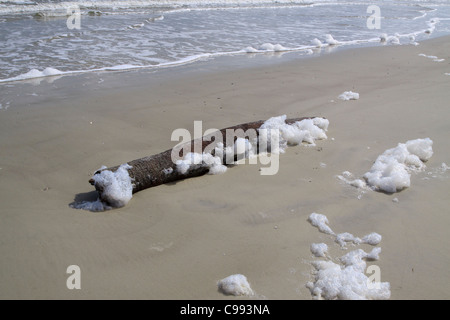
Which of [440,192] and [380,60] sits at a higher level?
[380,60]

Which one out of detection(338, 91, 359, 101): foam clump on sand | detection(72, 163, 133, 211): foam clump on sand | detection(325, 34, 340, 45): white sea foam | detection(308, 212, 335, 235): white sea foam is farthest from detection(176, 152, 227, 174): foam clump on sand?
detection(325, 34, 340, 45): white sea foam

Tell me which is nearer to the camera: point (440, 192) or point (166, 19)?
point (440, 192)

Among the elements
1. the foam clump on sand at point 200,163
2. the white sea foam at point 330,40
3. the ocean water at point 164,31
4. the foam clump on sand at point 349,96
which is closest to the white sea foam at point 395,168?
the foam clump on sand at point 200,163

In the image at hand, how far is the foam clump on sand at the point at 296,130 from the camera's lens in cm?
431

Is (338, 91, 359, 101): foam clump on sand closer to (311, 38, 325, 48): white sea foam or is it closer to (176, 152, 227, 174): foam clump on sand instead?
(176, 152, 227, 174): foam clump on sand

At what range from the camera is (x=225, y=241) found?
284 cm

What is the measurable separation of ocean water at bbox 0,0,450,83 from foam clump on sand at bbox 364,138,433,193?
210 inches

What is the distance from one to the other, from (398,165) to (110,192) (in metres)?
2.65

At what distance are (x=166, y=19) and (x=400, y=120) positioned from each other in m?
10.9

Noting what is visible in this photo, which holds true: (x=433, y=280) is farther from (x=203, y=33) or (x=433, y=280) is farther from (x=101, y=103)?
(x=203, y=33)

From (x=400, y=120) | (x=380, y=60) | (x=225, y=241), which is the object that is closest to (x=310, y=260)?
(x=225, y=241)

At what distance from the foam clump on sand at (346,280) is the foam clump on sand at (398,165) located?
0.95 m

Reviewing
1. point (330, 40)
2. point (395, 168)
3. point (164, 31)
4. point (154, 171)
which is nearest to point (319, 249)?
point (395, 168)

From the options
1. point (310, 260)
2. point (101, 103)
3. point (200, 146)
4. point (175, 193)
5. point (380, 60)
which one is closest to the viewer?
point (310, 260)
